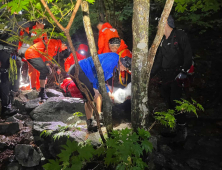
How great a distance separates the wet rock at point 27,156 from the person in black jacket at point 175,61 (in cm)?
381

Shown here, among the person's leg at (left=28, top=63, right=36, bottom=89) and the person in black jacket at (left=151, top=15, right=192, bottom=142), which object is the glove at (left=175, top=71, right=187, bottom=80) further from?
the person's leg at (left=28, top=63, right=36, bottom=89)

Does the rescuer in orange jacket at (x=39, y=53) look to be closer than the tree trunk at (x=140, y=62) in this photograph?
No

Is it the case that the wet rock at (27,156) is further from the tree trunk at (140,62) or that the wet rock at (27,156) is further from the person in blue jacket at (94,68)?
the tree trunk at (140,62)

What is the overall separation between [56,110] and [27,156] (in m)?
1.73

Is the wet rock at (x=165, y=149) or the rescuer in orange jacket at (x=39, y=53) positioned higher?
the rescuer in orange jacket at (x=39, y=53)

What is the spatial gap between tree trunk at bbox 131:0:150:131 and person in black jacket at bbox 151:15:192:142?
1859 mm

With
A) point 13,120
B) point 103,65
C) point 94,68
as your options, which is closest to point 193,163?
point 103,65

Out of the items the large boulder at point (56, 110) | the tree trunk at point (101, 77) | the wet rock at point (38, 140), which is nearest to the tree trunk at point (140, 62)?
the tree trunk at point (101, 77)

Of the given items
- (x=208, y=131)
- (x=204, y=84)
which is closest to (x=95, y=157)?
(x=208, y=131)

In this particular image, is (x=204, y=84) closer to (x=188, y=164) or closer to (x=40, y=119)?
(x=188, y=164)

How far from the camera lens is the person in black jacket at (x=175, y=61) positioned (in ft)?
12.2

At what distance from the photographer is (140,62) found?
7.68 feet

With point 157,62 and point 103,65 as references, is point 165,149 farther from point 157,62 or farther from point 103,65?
point 103,65

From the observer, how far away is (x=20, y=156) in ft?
13.1
